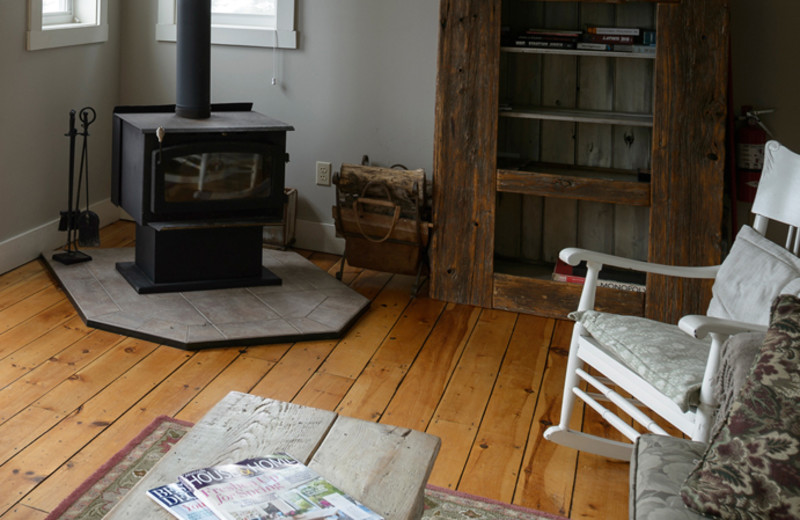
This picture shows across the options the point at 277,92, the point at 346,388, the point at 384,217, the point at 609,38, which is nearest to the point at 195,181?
the point at 384,217

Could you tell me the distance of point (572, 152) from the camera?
3.96 metres

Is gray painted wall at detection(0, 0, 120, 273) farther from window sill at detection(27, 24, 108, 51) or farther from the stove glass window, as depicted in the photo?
the stove glass window

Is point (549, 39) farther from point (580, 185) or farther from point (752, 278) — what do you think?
point (752, 278)

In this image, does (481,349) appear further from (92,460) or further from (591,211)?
(92,460)

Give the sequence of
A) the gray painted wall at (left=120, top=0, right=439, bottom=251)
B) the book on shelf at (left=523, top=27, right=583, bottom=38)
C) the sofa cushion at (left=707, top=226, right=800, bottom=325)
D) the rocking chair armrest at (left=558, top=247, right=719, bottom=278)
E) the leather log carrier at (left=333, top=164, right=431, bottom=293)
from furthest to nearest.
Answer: the gray painted wall at (left=120, top=0, right=439, bottom=251) → the leather log carrier at (left=333, top=164, right=431, bottom=293) → the book on shelf at (left=523, top=27, right=583, bottom=38) → the rocking chair armrest at (left=558, top=247, right=719, bottom=278) → the sofa cushion at (left=707, top=226, right=800, bottom=325)

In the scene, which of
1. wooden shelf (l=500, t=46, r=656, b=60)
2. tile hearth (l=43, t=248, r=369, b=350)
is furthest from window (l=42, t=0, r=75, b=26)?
wooden shelf (l=500, t=46, r=656, b=60)

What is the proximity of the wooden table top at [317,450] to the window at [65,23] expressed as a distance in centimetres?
265

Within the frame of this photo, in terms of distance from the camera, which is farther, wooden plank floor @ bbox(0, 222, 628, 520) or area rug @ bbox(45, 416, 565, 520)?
wooden plank floor @ bbox(0, 222, 628, 520)

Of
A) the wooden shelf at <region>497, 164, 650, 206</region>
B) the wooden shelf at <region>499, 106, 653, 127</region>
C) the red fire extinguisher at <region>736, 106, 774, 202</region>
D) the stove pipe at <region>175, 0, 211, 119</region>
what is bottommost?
the wooden shelf at <region>497, 164, 650, 206</region>

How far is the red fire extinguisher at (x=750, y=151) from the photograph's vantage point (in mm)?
3547

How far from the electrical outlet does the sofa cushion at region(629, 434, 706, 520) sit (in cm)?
270

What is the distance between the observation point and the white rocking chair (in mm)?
2164

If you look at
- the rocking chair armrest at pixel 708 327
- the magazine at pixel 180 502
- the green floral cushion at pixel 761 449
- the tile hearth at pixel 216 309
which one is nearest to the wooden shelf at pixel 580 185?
the tile hearth at pixel 216 309

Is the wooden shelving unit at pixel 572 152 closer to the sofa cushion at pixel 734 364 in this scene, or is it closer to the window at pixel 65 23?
the sofa cushion at pixel 734 364
